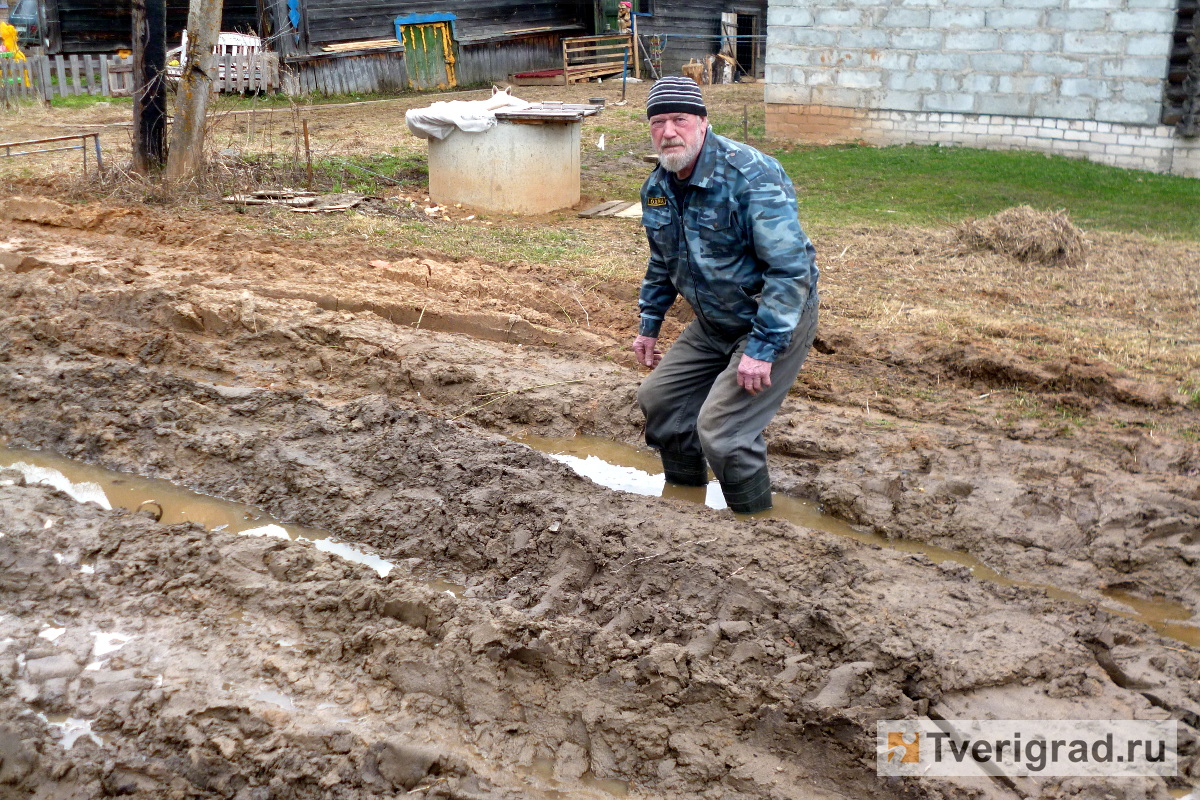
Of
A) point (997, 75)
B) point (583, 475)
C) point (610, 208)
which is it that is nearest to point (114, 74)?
point (610, 208)

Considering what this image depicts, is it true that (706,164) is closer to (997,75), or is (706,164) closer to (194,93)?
(194,93)

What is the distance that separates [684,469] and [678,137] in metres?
1.81

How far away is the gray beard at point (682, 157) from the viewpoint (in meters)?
4.23

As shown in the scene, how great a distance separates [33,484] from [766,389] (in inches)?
145

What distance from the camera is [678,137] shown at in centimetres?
421

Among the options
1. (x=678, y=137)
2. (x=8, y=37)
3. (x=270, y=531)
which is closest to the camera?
(x=678, y=137)

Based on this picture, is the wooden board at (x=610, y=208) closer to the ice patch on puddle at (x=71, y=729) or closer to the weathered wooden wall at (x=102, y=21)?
the ice patch on puddle at (x=71, y=729)

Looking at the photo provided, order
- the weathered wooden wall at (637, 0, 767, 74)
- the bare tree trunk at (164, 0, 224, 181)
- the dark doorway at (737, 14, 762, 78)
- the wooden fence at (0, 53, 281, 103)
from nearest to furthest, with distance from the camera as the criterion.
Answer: the bare tree trunk at (164, 0, 224, 181)
the wooden fence at (0, 53, 281, 103)
the weathered wooden wall at (637, 0, 767, 74)
the dark doorway at (737, 14, 762, 78)

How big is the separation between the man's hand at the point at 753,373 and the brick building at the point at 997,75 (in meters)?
12.0

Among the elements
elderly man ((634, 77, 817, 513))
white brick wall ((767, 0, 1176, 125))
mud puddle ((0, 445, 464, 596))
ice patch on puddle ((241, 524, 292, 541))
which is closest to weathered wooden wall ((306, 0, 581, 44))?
white brick wall ((767, 0, 1176, 125))

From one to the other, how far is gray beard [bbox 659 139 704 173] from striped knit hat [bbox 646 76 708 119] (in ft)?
0.46

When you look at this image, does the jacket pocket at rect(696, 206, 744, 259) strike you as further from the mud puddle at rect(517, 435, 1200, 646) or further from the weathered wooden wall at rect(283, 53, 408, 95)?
the weathered wooden wall at rect(283, 53, 408, 95)

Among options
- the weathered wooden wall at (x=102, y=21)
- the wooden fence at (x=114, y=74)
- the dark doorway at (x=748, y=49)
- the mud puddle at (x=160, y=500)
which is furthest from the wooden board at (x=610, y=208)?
the dark doorway at (x=748, y=49)

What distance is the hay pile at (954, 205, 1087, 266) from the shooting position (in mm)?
9344
